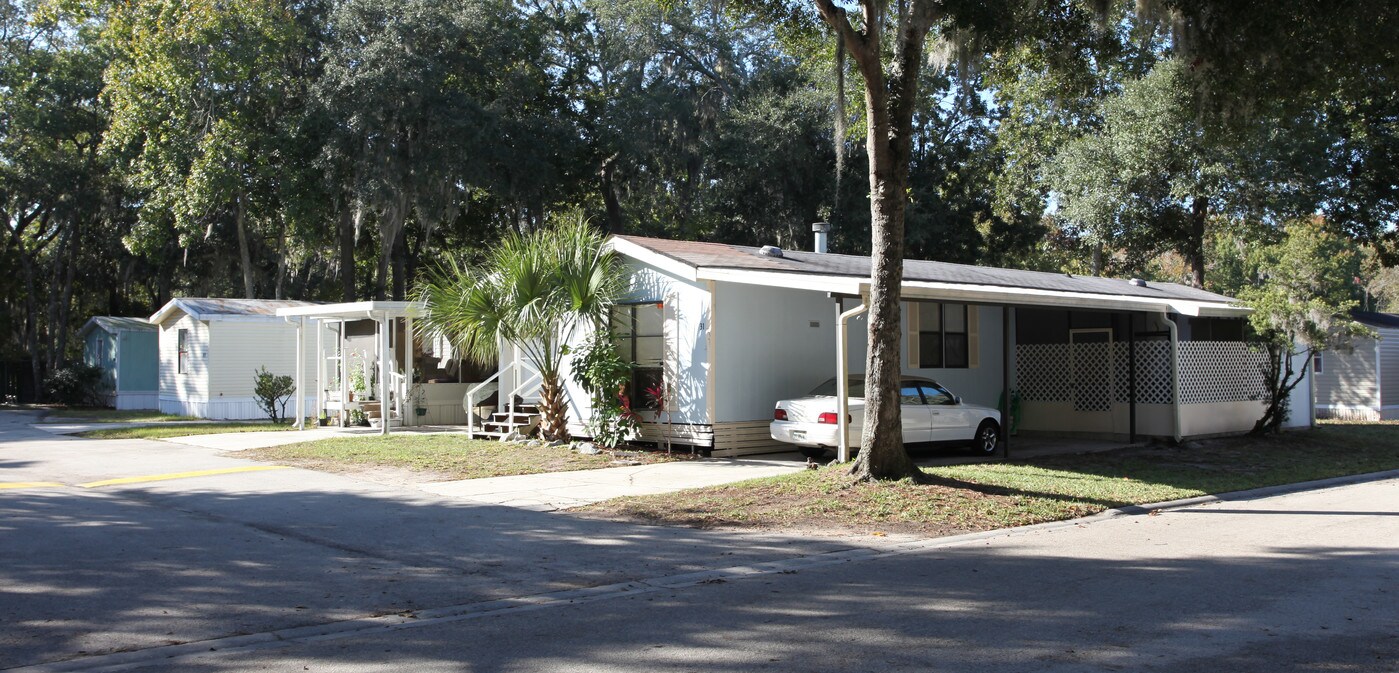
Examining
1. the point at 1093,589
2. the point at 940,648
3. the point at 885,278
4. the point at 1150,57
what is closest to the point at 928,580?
the point at 1093,589

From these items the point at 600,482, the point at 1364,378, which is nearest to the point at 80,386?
the point at 600,482

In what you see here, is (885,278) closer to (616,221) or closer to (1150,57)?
(1150,57)

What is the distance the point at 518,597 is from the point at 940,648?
3.09 m

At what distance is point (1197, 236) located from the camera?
27375 millimetres

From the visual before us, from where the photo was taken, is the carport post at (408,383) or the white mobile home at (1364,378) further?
the white mobile home at (1364,378)

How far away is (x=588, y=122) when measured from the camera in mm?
35375

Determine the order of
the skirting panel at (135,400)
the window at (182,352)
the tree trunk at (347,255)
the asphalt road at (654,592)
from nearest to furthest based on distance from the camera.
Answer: the asphalt road at (654,592) → the window at (182,352) → the skirting panel at (135,400) → the tree trunk at (347,255)

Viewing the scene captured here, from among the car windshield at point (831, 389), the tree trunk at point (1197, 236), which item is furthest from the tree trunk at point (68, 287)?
the tree trunk at point (1197, 236)

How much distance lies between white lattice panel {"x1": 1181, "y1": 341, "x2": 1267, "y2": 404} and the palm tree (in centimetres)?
1014

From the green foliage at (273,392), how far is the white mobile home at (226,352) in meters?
1.13

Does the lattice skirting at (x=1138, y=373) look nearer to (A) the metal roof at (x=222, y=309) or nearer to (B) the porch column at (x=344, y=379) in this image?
(B) the porch column at (x=344, y=379)

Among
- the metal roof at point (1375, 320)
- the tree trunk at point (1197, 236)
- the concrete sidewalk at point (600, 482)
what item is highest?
the tree trunk at point (1197, 236)

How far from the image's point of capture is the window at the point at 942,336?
61.3 feet

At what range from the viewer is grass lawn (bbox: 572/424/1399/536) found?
10922mm
